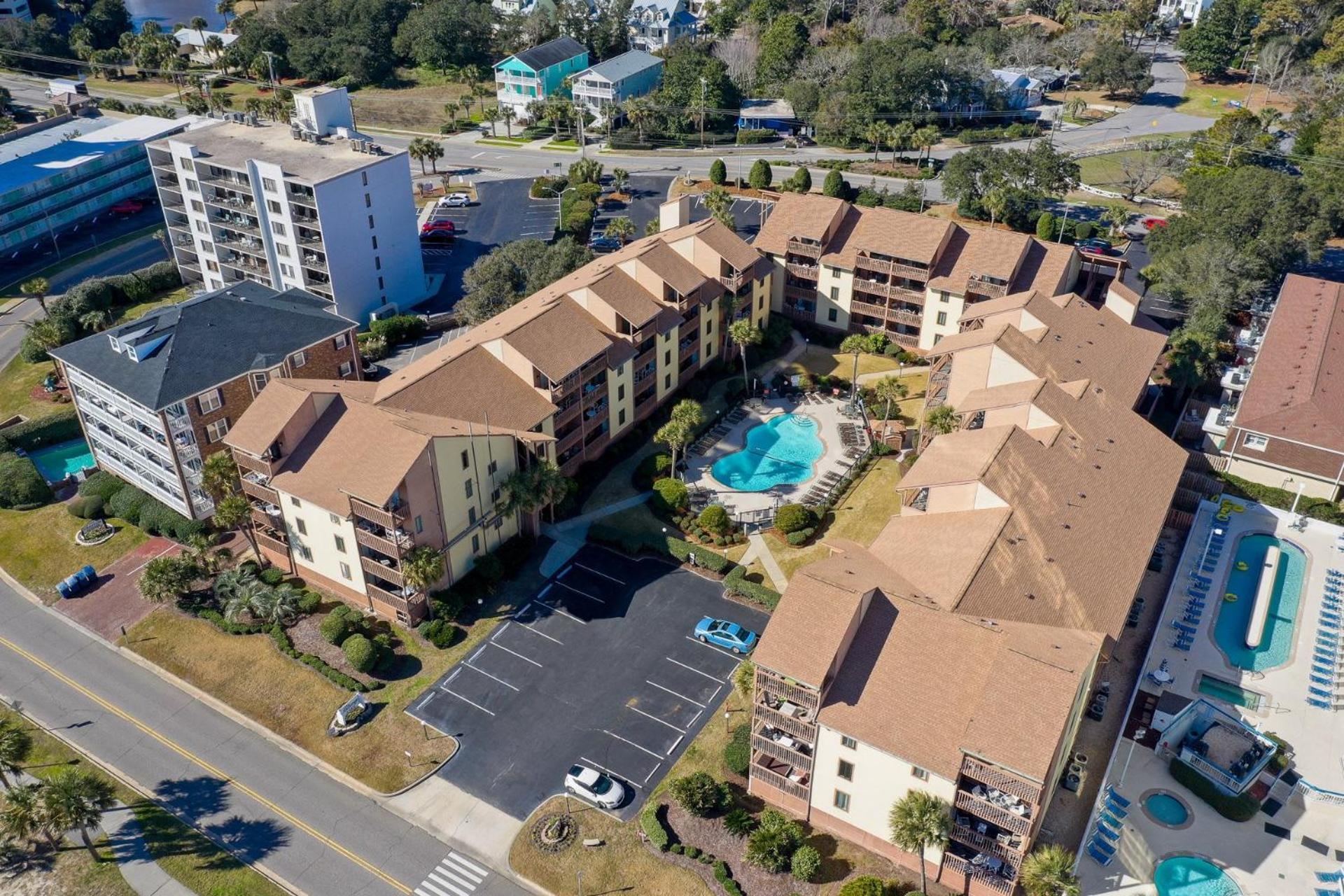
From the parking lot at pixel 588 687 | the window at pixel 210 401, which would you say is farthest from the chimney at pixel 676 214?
the window at pixel 210 401

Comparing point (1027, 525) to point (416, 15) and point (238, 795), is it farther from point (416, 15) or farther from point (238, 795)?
point (416, 15)

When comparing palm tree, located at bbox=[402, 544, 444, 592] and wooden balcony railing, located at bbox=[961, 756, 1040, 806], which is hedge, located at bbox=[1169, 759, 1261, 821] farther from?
palm tree, located at bbox=[402, 544, 444, 592]

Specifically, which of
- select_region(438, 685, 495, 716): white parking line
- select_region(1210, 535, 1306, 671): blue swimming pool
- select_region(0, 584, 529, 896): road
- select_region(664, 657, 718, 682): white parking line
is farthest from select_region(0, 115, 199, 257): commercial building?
select_region(1210, 535, 1306, 671): blue swimming pool

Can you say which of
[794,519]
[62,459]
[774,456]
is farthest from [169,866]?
[774,456]

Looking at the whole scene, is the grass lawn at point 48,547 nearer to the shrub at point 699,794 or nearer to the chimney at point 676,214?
the shrub at point 699,794

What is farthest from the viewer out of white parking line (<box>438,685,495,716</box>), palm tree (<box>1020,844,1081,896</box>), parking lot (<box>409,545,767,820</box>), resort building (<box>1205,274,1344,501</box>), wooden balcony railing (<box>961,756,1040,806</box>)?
resort building (<box>1205,274,1344,501</box>)

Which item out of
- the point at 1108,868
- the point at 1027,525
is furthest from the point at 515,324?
the point at 1108,868
